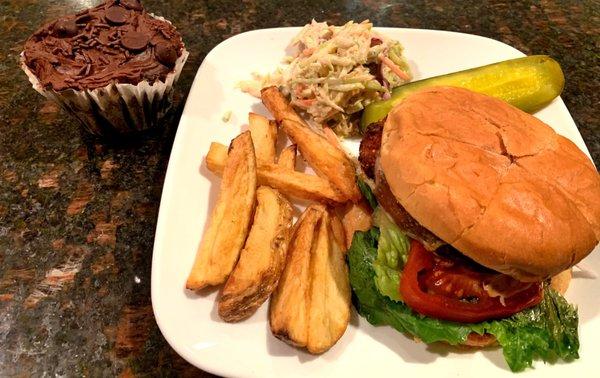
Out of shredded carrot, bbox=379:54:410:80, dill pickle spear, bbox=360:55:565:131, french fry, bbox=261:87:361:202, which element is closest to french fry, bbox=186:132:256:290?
french fry, bbox=261:87:361:202

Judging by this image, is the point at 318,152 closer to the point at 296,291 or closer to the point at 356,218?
the point at 356,218

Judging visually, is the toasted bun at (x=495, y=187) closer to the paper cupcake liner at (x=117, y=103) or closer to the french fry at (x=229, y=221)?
the french fry at (x=229, y=221)

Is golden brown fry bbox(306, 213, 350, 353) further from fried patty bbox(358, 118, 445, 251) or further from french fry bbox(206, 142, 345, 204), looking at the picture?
fried patty bbox(358, 118, 445, 251)

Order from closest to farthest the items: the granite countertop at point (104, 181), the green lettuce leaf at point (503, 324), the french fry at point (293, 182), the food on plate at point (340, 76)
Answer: the green lettuce leaf at point (503, 324), the granite countertop at point (104, 181), the french fry at point (293, 182), the food on plate at point (340, 76)

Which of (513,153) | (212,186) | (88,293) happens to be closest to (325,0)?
(212,186)

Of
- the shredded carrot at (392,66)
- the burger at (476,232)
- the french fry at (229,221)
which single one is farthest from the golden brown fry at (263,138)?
the shredded carrot at (392,66)
